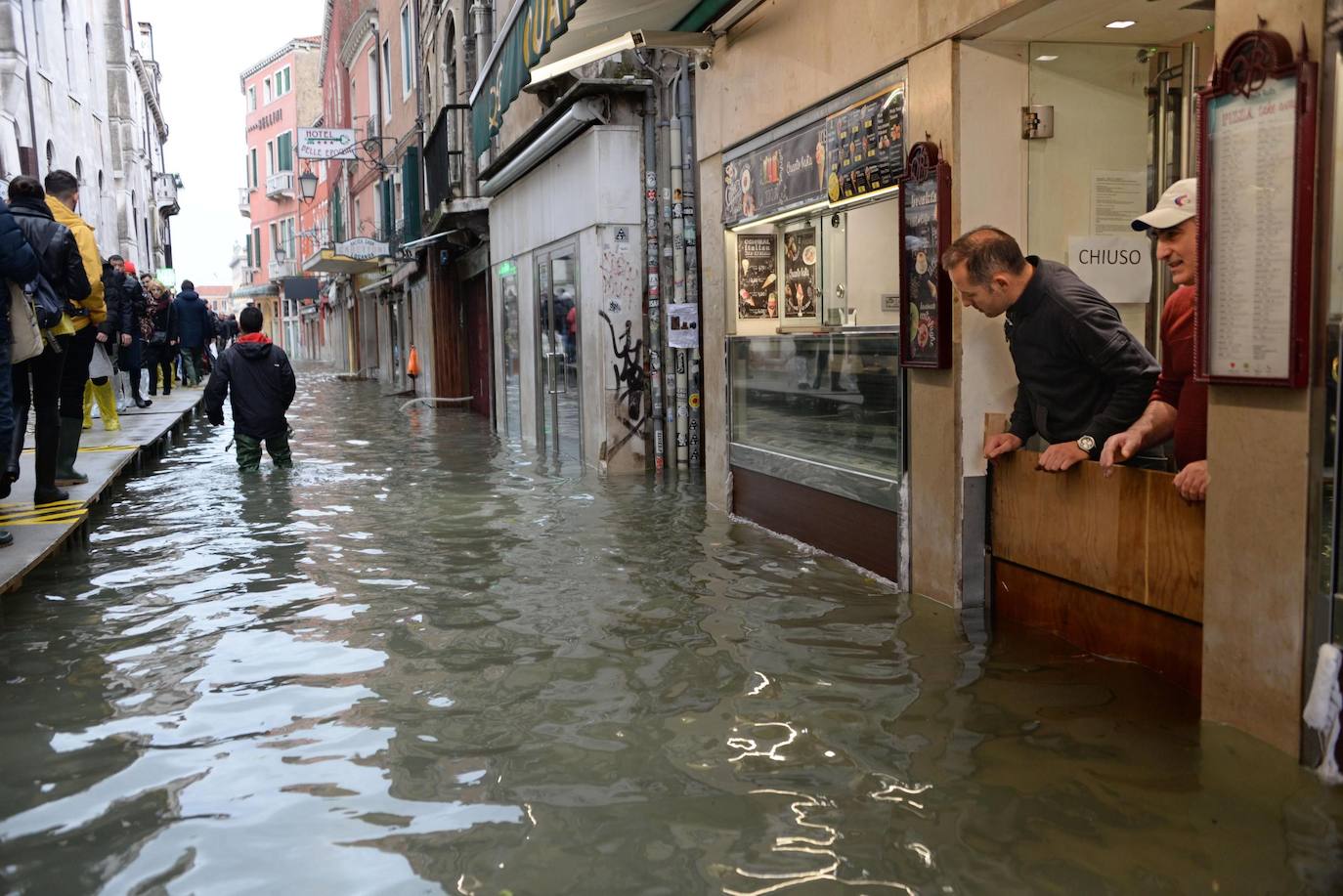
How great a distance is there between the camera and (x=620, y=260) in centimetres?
1141

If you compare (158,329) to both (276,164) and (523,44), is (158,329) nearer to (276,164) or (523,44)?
(523,44)

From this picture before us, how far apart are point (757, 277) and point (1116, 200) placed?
2830mm

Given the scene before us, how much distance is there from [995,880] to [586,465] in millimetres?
9340

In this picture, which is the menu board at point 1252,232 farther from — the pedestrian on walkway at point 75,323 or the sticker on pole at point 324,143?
the sticker on pole at point 324,143

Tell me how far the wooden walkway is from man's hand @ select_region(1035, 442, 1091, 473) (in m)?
4.65

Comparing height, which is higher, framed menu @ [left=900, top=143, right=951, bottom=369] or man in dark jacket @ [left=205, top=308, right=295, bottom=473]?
framed menu @ [left=900, top=143, right=951, bottom=369]

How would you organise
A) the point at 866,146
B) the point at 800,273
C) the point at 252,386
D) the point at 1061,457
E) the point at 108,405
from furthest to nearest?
the point at 108,405, the point at 252,386, the point at 800,273, the point at 866,146, the point at 1061,457

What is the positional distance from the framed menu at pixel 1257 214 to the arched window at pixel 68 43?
2865 centimetres

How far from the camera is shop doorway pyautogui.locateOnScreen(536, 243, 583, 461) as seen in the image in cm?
1255

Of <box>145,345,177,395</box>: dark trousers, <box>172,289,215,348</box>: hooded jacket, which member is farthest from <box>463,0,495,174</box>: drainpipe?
<box>172,289,215,348</box>: hooded jacket

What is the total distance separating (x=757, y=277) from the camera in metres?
8.30

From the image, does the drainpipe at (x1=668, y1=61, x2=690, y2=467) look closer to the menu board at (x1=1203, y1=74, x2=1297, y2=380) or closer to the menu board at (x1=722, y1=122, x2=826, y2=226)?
the menu board at (x1=722, y1=122, x2=826, y2=226)

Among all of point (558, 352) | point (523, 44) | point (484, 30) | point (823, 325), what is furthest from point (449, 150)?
point (823, 325)

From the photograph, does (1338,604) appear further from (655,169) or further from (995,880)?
(655,169)
